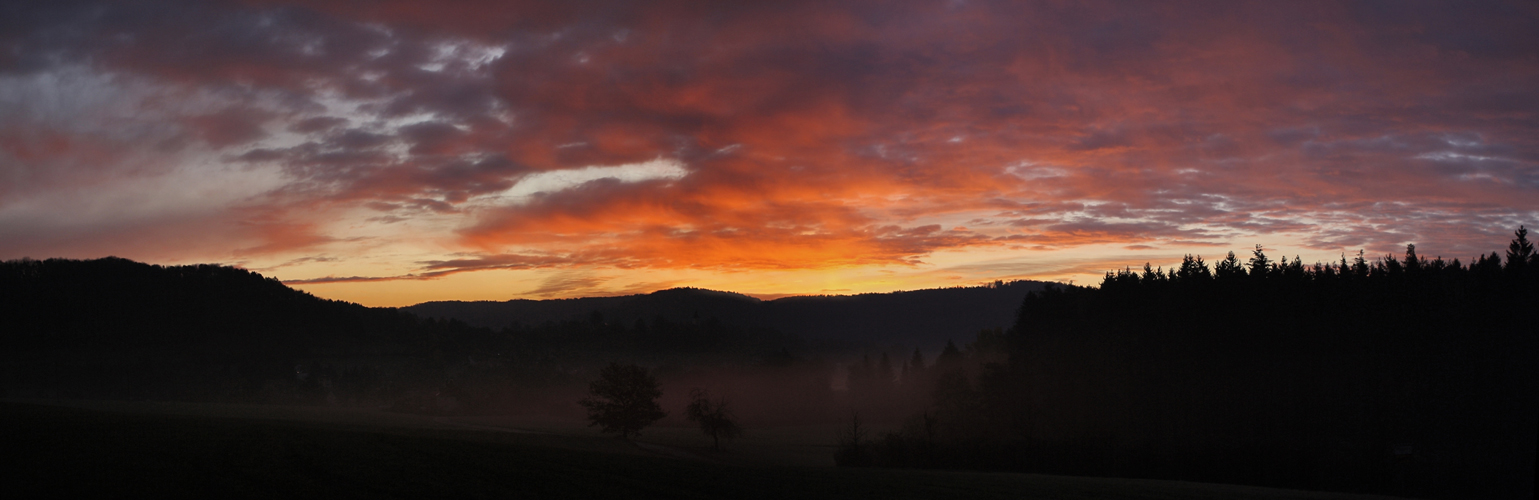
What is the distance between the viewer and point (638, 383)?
74500mm

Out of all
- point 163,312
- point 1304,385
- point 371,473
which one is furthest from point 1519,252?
point 163,312

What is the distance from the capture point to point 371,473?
86.5ft

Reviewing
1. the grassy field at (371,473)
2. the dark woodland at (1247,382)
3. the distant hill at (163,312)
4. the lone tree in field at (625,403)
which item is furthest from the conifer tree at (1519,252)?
the distant hill at (163,312)

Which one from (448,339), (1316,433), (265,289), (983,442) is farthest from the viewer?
(448,339)

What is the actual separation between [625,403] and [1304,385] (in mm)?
56780

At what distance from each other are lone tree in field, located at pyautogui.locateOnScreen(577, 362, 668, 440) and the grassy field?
3095cm

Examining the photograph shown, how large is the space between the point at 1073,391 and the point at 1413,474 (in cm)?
2539

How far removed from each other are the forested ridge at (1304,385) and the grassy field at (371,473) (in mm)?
10893

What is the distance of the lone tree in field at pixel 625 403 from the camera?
72375mm

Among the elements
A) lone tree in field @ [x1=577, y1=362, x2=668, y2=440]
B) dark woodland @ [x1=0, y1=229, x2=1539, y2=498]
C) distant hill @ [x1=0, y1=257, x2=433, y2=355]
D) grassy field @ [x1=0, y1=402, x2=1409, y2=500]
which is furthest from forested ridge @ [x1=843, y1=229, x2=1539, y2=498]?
distant hill @ [x1=0, y1=257, x2=433, y2=355]

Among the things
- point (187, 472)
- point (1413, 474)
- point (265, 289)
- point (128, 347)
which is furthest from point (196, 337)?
point (1413, 474)

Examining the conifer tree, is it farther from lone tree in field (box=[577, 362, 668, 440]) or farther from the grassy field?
lone tree in field (box=[577, 362, 668, 440])

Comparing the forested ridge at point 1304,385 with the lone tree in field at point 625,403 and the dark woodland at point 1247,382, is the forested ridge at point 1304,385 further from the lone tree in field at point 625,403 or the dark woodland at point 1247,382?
the lone tree in field at point 625,403

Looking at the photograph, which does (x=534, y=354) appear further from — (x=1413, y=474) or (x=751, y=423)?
(x=1413, y=474)
